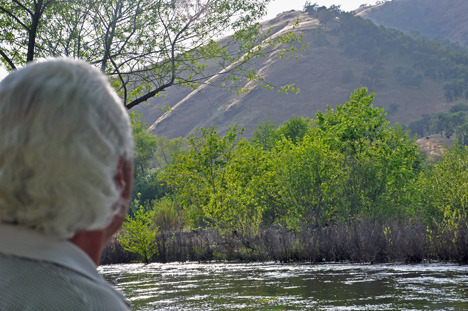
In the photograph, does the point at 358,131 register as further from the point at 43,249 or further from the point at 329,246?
the point at 43,249

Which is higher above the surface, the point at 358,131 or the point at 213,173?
the point at 358,131

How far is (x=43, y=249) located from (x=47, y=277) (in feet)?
0.24

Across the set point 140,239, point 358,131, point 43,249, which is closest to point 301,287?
point 140,239

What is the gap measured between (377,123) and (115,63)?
16222 mm

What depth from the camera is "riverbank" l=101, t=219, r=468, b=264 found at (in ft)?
54.9

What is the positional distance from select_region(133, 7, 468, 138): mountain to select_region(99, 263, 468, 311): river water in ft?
465

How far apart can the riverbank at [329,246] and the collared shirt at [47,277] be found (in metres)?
15.7

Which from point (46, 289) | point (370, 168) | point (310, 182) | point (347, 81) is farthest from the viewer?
point (347, 81)

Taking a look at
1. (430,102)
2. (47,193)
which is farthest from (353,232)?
(430,102)

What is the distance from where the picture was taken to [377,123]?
87.9 feet

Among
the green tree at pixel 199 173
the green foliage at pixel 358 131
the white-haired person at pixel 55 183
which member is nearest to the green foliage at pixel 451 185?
the green foliage at pixel 358 131

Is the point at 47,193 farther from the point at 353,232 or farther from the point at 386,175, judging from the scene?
the point at 386,175

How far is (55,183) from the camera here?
124cm

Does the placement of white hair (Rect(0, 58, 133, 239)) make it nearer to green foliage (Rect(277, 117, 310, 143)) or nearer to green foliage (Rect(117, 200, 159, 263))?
green foliage (Rect(117, 200, 159, 263))
